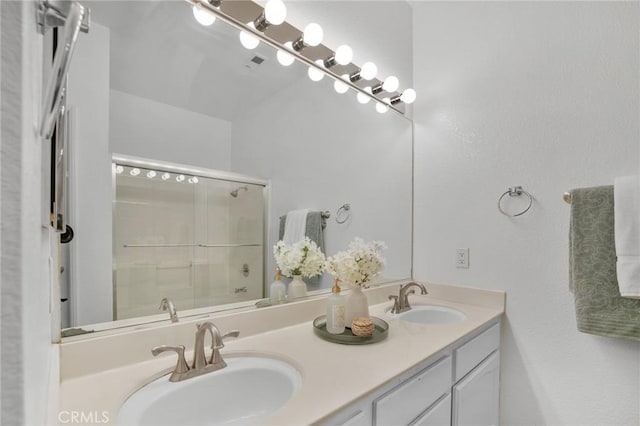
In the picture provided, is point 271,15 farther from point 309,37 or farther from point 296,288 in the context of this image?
point 296,288

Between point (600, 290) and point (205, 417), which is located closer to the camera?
point (205, 417)

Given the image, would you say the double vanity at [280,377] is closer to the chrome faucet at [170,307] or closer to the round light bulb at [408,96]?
the chrome faucet at [170,307]

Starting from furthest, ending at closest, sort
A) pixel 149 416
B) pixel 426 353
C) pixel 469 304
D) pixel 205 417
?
1. pixel 469 304
2. pixel 426 353
3. pixel 205 417
4. pixel 149 416

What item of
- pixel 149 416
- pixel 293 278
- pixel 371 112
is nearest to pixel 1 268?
pixel 149 416

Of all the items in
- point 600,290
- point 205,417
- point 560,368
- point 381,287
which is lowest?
point 560,368

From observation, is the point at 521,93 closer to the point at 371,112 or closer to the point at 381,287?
the point at 371,112

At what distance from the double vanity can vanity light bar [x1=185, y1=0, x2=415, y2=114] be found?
42.5 inches

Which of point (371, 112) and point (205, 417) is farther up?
point (371, 112)

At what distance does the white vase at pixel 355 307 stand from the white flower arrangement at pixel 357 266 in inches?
2.4

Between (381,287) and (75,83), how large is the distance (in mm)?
1535

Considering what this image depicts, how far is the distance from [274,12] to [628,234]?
5.06 feet

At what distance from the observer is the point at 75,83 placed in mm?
900

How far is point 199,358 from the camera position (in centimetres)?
90

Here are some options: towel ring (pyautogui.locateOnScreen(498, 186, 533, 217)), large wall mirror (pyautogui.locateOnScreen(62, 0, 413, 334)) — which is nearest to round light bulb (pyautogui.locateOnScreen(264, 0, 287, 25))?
large wall mirror (pyautogui.locateOnScreen(62, 0, 413, 334))
